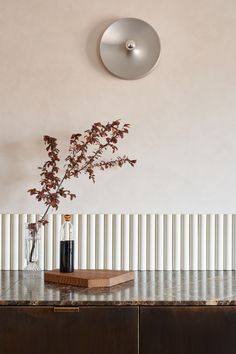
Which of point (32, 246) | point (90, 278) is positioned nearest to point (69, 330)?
point (90, 278)

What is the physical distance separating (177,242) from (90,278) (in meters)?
0.58

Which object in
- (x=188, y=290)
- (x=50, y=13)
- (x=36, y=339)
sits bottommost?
(x=36, y=339)

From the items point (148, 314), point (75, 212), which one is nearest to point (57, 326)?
point (148, 314)

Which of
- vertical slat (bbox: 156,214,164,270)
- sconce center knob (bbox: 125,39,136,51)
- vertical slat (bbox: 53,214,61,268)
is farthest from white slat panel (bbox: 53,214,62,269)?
sconce center knob (bbox: 125,39,136,51)

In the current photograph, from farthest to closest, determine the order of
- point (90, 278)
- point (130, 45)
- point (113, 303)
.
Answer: point (130, 45) → point (90, 278) → point (113, 303)

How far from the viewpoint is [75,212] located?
2311 millimetres

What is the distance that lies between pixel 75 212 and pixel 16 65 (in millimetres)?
759

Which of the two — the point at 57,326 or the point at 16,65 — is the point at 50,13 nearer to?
the point at 16,65

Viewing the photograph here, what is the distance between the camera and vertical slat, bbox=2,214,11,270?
2260mm

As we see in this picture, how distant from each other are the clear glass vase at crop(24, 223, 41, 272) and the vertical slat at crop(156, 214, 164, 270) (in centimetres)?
56

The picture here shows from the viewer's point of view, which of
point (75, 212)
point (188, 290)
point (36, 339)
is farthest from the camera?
point (75, 212)

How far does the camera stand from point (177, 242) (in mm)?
2293

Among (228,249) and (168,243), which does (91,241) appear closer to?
(168,243)

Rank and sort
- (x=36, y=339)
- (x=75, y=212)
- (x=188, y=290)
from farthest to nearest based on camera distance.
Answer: (x=75, y=212) < (x=188, y=290) < (x=36, y=339)
